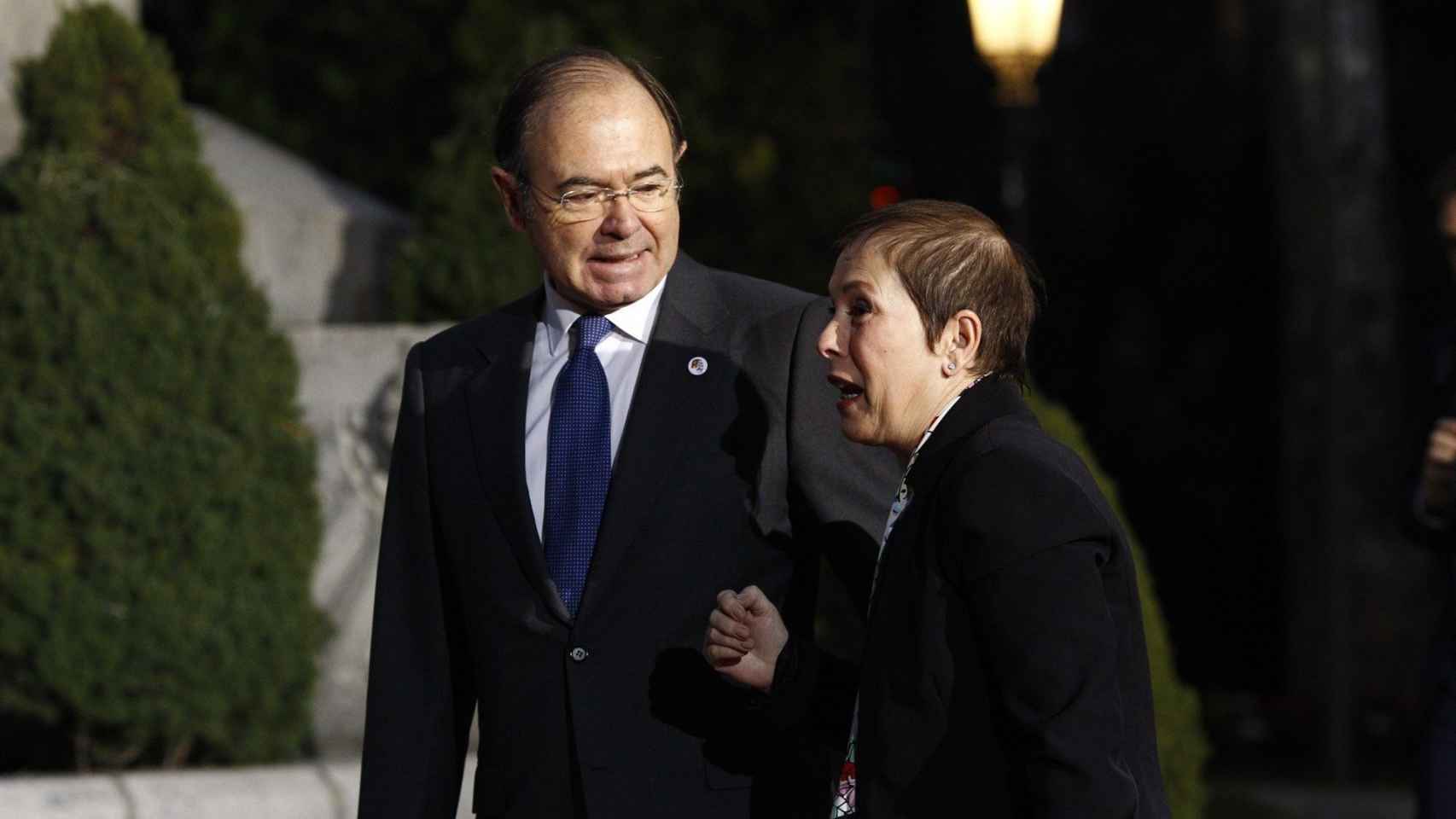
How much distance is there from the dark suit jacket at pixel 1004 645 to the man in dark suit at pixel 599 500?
42 cm

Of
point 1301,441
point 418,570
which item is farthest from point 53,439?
point 1301,441

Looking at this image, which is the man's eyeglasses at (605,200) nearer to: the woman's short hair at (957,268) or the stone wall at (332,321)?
the woman's short hair at (957,268)

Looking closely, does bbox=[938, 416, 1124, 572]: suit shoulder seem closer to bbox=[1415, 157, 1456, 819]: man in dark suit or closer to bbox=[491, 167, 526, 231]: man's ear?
bbox=[491, 167, 526, 231]: man's ear

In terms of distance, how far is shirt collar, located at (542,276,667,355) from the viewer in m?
3.11

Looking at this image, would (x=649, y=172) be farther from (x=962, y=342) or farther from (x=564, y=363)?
(x=962, y=342)

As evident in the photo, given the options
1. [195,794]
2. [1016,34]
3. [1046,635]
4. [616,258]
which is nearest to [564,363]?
[616,258]

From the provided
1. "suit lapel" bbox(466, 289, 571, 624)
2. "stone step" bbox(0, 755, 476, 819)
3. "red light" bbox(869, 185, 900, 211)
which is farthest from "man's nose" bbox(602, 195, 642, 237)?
"red light" bbox(869, 185, 900, 211)

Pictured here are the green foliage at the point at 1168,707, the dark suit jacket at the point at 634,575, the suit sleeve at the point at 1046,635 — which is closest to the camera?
the suit sleeve at the point at 1046,635

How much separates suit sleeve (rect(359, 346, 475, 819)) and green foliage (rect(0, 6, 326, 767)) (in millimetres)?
2503

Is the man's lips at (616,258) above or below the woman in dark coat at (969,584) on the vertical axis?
above

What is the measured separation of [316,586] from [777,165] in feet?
22.1

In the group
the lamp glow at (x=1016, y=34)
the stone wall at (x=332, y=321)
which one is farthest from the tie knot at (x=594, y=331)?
the lamp glow at (x=1016, y=34)

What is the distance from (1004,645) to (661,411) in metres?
0.77

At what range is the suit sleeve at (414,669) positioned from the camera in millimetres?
3102
